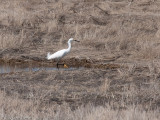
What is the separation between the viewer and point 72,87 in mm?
11375

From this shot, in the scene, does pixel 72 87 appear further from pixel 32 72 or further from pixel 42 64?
pixel 42 64

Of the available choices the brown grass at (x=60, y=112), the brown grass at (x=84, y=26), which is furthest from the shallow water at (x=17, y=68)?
the brown grass at (x=60, y=112)

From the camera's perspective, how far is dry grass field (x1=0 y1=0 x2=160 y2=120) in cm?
930

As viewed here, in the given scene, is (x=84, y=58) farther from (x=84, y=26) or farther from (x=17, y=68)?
(x=84, y=26)

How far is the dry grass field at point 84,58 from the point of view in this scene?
9.30m

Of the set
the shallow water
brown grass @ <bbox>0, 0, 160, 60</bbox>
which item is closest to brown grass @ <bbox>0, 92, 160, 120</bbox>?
the shallow water

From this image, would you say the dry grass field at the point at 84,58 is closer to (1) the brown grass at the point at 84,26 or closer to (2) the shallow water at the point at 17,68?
(1) the brown grass at the point at 84,26

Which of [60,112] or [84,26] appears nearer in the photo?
[60,112]

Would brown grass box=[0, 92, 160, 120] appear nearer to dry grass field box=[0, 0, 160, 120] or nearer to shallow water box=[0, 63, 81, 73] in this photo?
dry grass field box=[0, 0, 160, 120]

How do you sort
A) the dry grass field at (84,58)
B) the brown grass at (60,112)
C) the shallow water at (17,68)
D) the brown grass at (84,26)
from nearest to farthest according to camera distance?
the brown grass at (60,112)
the dry grass field at (84,58)
the shallow water at (17,68)
the brown grass at (84,26)

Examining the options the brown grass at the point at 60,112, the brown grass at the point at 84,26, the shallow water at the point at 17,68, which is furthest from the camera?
the brown grass at the point at 84,26

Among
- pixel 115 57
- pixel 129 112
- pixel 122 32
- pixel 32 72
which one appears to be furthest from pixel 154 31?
pixel 129 112

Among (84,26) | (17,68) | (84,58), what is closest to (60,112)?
(17,68)

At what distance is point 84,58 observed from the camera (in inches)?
605
